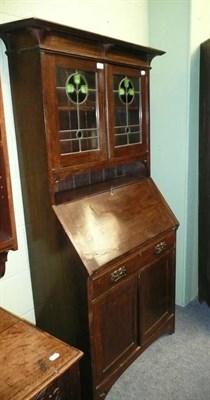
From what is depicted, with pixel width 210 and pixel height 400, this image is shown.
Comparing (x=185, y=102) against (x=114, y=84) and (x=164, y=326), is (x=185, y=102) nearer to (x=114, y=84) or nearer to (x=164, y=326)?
(x=114, y=84)

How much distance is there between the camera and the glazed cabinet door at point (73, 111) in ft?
4.71

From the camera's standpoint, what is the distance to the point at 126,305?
1.77 m

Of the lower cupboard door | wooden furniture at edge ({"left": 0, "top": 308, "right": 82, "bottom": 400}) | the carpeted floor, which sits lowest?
the carpeted floor

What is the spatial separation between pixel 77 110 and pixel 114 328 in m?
1.18

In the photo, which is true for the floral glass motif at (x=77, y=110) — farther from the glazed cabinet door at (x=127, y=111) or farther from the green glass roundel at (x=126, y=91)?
the green glass roundel at (x=126, y=91)

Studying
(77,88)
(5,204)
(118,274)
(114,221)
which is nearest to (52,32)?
(77,88)

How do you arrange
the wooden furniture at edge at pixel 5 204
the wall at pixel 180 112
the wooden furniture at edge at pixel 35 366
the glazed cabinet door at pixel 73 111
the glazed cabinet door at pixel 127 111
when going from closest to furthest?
the wooden furniture at edge at pixel 35 366 → the wooden furniture at edge at pixel 5 204 → the glazed cabinet door at pixel 73 111 → the glazed cabinet door at pixel 127 111 → the wall at pixel 180 112

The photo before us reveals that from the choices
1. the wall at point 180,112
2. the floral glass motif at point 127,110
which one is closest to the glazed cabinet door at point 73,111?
the floral glass motif at point 127,110

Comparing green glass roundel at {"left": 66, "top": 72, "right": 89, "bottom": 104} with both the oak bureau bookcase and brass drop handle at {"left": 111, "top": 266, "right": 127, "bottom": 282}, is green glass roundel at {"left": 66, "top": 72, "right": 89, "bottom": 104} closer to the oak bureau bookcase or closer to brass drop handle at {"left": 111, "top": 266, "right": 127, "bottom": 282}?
the oak bureau bookcase

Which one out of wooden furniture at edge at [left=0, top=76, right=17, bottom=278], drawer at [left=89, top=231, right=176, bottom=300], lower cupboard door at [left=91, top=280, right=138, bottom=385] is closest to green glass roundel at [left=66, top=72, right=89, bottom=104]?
wooden furniture at edge at [left=0, top=76, right=17, bottom=278]

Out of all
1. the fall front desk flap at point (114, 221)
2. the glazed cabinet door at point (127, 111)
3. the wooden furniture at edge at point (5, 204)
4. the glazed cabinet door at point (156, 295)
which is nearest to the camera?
the wooden furniture at edge at point (5, 204)

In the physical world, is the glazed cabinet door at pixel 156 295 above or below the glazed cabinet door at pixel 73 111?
below

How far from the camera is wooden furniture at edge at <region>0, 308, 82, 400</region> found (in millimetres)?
975

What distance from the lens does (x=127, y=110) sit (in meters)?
1.89
